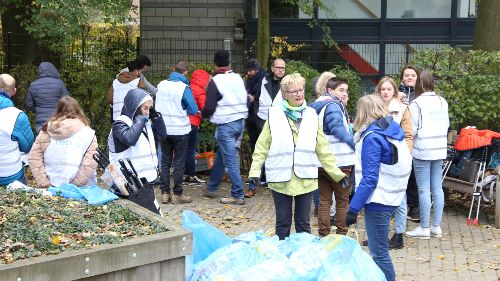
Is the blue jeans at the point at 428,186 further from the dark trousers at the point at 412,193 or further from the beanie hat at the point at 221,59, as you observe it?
the beanie hat at the point at 221,59

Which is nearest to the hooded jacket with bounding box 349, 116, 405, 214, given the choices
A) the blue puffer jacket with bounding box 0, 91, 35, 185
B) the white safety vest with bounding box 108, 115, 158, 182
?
the white safety vest with bounding box 108, 115, 158, 182

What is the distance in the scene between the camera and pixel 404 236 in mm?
8711

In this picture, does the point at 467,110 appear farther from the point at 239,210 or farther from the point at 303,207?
the point at 303,207

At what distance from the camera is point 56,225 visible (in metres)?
5.69

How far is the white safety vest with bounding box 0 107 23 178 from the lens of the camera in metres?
7.82

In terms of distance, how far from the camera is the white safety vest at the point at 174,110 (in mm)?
9961

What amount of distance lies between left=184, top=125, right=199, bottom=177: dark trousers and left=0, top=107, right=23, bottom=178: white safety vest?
340cm

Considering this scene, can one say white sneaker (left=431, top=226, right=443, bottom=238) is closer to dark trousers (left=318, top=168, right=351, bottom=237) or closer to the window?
dark trousers (left=318, top=168, right=351, bottom=237)

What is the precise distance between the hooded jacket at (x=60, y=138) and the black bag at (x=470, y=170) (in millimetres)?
4595

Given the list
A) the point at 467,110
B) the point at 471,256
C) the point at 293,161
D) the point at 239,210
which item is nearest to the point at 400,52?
the point at 467,110

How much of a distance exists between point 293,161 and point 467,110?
4184 millimetres

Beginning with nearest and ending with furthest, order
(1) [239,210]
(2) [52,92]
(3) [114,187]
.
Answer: (3) [114,187] → (1) [239,210] → (2) [52,92]

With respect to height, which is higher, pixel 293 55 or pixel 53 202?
pixel 293 55

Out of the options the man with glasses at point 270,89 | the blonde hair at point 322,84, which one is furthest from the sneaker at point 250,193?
the blonde hair at point 322,84
